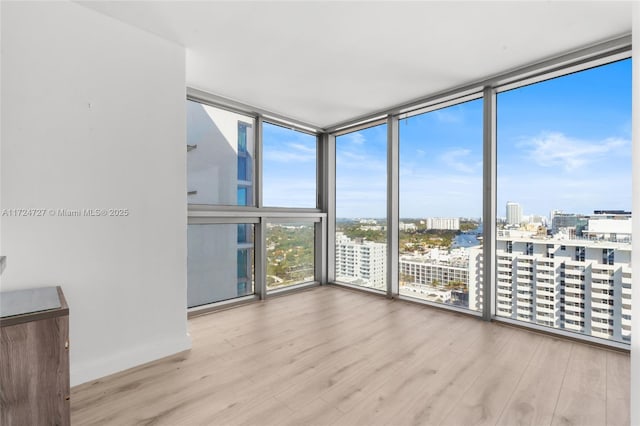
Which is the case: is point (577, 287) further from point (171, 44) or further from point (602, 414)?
point (171, 44)

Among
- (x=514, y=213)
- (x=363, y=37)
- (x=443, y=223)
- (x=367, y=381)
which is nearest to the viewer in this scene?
(x=367, y=381)

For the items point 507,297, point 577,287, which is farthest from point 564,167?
point 507,297

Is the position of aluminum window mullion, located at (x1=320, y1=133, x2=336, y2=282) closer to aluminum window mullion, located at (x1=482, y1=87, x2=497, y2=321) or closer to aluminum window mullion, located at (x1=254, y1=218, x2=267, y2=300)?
aluminum window mullion, located at (x1=254, y1=218, x2=267, y2=300)

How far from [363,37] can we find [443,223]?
94.5 inches

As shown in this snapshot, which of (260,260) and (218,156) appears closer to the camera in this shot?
(218,156)

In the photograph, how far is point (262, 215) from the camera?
163 inches

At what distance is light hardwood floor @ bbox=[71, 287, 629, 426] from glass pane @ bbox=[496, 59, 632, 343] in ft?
1.20

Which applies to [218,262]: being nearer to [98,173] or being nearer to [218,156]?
[218,156]

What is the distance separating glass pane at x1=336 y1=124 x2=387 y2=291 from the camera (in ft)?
14.4

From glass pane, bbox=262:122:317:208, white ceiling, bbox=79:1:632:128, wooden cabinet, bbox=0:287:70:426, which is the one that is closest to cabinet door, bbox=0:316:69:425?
wooden cabinet, bbox=0:287:70:426

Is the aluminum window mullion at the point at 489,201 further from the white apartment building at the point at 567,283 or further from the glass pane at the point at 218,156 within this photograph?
the glass pane at the point at 218,156

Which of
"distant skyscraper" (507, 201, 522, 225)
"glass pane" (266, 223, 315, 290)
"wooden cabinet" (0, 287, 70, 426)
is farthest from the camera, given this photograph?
"glass pane" (266, 223, 315, 290)

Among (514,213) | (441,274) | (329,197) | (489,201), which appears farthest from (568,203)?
(329,197)

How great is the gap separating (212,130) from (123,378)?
9.06ft
